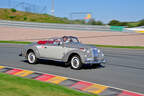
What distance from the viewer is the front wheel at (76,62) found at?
11.2m

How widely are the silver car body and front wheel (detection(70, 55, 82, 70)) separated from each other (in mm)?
201

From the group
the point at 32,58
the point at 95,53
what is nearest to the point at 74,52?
the point at 95,53

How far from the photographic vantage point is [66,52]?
37.9ft

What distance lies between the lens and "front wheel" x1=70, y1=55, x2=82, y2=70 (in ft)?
36.6

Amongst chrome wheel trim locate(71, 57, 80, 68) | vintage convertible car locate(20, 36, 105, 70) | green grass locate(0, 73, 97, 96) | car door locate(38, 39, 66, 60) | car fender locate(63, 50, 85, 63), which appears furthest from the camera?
car door locate(38, 39, 66, 60)

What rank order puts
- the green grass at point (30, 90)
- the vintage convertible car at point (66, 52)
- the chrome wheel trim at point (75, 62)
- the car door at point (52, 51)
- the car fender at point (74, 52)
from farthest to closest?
the car door at point (52, 51) < the chrome wheel trim at point (75, 62) < the vintage convertible car at point (66, 52) < the car fender at point (74, 52) < the green grass at point (30, 90)

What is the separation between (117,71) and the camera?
11.2 metres

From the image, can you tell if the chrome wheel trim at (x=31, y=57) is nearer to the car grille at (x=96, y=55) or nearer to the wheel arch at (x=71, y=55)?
the wheel arch at (x=71, y=55)

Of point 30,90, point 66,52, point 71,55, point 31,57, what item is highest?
point 66,52

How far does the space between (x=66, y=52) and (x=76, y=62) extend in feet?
2.27

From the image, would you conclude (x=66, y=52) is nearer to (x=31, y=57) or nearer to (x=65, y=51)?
(x=65, y=51)

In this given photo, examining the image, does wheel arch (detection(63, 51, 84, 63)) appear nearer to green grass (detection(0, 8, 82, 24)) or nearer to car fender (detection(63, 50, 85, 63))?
car fender (detection(63, 50, 85, 63))

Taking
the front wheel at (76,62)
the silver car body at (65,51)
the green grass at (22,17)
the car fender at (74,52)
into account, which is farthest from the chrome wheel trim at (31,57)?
the green grass at (22,17)

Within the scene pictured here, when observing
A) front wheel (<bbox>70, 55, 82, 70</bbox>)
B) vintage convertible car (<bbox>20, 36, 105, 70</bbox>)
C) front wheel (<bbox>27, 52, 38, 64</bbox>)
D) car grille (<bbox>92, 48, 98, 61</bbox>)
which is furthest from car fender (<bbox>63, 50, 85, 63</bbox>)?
front wheel (<bbox>27, 52, 38, 64</bbox>)
